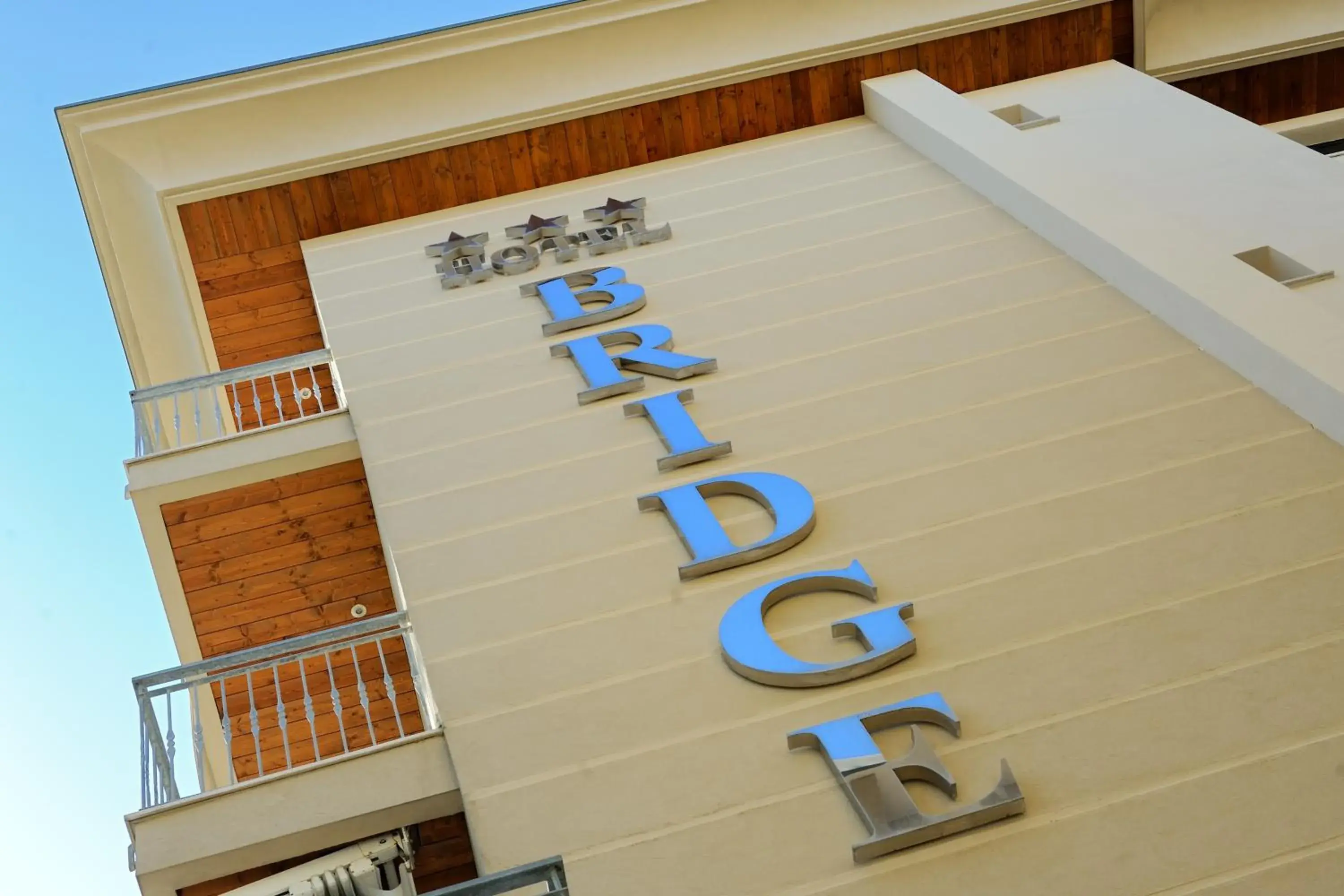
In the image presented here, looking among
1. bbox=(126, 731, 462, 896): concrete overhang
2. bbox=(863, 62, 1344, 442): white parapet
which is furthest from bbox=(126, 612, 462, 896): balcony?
bbox=(863, 62, 1344, 442): white parapet

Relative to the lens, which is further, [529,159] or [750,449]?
[529,159]

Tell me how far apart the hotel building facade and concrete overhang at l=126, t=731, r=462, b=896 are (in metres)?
0.02

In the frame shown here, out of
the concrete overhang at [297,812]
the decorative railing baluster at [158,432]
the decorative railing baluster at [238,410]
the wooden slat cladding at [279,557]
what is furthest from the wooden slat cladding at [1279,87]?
the concrete overhang at [297,812]

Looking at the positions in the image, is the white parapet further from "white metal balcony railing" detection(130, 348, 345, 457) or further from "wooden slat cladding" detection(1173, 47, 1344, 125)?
"white metal balcony railing" detection(130, 348, 345, 457)

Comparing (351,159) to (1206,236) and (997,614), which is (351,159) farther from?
(997,614)

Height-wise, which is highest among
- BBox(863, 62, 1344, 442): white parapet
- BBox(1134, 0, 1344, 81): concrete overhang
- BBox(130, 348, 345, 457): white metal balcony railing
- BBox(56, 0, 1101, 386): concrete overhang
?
BBox(56, 0, 1101, 386): concrete overhang

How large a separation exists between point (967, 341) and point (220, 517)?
374 centimetres

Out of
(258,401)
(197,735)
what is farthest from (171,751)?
(258,401)

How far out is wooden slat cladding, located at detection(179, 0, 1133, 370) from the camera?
8.77 metres

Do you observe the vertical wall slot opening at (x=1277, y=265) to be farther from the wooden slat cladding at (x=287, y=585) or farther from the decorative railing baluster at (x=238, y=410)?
the decorative railing baluster at (x=238, y=410)

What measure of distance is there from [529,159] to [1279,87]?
5207 mm

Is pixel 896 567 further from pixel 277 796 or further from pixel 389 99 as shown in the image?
pixel 389 99

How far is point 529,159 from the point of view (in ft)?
30.2

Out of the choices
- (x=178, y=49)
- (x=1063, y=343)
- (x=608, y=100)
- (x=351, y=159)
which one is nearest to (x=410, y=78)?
(x=351, y=159)
